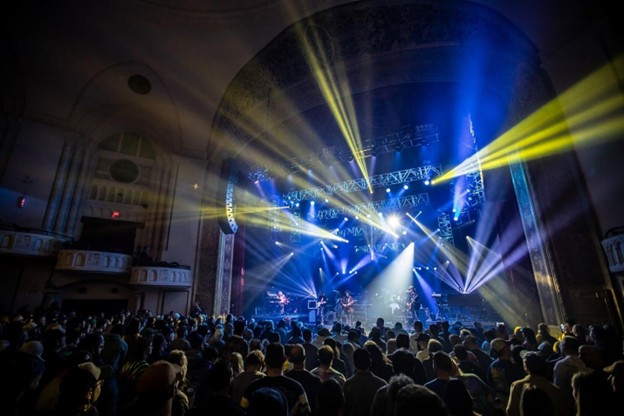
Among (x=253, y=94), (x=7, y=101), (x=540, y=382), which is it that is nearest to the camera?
(x=540, y=382)

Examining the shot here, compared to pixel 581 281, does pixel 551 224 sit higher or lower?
higher

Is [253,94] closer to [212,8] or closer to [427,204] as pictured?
[212,8]

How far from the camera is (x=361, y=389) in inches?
106

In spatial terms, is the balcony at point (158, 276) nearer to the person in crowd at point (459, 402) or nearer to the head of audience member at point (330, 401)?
the head of audience member at point (330, 401)

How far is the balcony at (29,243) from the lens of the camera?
10383 millimetres

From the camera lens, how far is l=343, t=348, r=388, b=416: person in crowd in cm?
265

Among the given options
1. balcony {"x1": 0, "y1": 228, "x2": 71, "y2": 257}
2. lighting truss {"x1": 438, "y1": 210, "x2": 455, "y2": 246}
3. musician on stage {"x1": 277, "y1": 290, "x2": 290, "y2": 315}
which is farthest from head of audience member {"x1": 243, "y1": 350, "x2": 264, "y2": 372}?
lighting truss {"x1": 438, "y1": 210, "x2": 455, "y2": 246}

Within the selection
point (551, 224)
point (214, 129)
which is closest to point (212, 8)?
point (214, 129)

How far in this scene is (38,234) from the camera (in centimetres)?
1123

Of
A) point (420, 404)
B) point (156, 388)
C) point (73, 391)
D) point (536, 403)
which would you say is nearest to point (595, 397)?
point (536, 403)

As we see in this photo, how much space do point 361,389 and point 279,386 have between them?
2.69 feet

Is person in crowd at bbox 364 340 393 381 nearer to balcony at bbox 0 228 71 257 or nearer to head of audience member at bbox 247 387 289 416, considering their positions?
head of audience member at bbox 247 387 289 416

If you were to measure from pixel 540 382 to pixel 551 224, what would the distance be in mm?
7617

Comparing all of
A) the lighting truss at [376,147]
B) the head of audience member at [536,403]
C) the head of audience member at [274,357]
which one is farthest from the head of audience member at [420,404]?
the lighting truss at [376,147]
